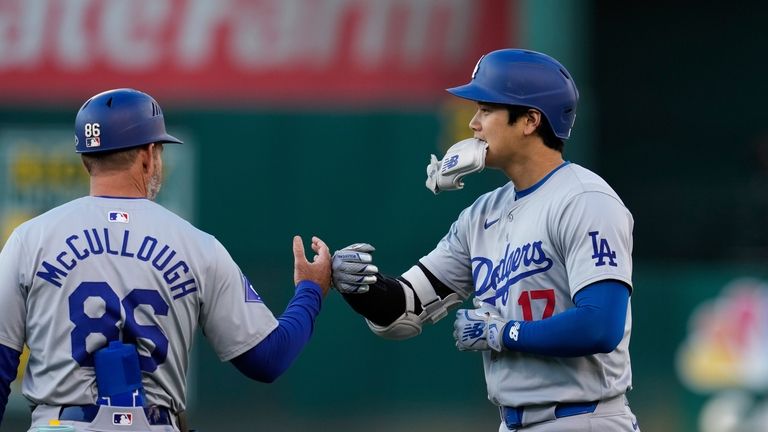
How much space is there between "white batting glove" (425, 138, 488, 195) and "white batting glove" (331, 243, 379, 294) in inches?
13.4

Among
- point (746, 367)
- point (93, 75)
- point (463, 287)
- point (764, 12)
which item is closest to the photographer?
point (463, 287)

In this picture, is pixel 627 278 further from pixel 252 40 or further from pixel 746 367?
pixel 252 40

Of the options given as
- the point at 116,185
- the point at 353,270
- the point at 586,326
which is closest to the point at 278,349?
the point at 353,270

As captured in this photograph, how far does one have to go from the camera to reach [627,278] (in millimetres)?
4434

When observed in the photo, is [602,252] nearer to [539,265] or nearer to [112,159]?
[539,265]

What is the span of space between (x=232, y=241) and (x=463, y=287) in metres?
6.81

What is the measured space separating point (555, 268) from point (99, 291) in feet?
4.81

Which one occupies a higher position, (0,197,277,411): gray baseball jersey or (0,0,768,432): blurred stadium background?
(0,197,277,411): gray baseball jersey

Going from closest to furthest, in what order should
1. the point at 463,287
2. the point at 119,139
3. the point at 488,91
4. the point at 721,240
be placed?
1. the point at 119,139
2. the point at 488,91
3. the point at 463,287
4. the point at 721,240

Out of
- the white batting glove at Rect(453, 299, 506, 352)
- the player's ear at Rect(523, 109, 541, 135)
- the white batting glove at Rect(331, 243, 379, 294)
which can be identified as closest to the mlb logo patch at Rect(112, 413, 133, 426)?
the white batting glove at Rect(331, 243, 379, 294)

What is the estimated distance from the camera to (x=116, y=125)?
4.35m

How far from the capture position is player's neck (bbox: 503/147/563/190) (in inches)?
188

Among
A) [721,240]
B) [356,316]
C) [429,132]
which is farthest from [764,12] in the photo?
[356,316]

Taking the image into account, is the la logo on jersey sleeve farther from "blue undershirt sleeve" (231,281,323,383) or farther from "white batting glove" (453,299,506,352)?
"blue undershirt sleeve" (231,281,323,383)
